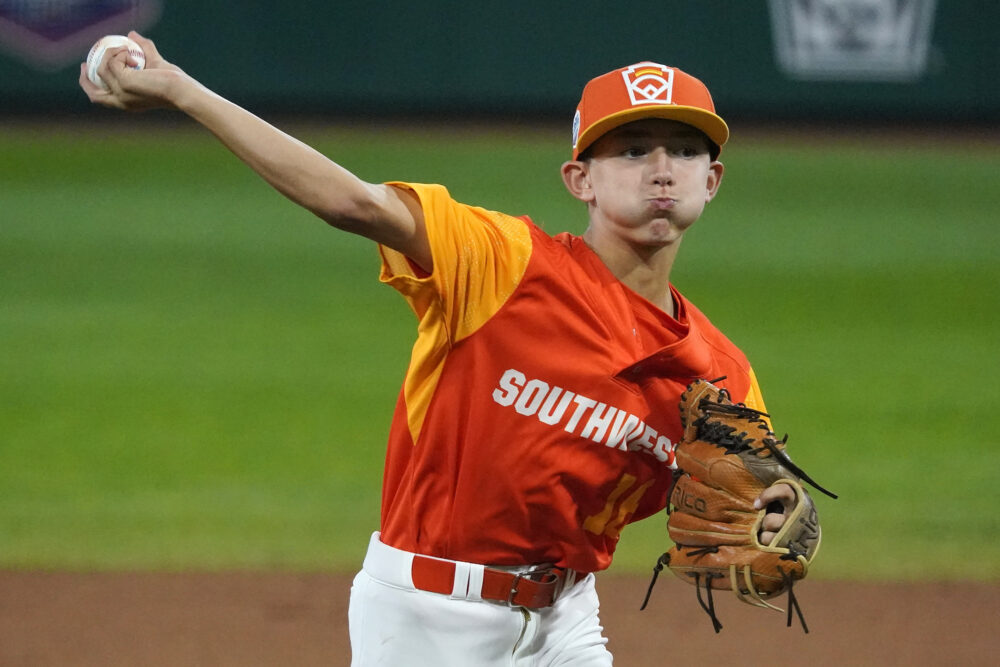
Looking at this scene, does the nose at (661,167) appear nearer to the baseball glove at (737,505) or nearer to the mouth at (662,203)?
the mouth at (662,203)

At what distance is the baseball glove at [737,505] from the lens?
2.87 m

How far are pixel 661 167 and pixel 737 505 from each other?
75 centimetres

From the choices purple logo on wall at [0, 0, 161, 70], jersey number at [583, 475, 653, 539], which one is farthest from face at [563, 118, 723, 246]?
purple logo on wall at [0, 0, 161, 70]

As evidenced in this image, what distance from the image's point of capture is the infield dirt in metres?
5.55

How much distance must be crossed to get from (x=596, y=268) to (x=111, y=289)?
9.31 m

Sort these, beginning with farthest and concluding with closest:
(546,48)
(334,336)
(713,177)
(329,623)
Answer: (546,48) < (334,336) < (329,623) < (713,177)

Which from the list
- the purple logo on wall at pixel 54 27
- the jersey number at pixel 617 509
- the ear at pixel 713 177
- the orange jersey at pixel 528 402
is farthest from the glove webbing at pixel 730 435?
the purple logo on wall at pixel 54 27

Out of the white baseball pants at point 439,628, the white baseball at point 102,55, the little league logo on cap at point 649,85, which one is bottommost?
the white baseball pants at point 439,628

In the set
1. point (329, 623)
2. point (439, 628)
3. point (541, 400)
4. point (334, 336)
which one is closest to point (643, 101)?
point (541, 400)

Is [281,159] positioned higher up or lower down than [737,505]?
higher up

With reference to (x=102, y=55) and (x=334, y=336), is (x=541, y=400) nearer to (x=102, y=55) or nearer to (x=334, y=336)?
(x=102, y=55)

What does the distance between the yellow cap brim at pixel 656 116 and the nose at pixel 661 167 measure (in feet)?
0.26

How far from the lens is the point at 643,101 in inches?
117

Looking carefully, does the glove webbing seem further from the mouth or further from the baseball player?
the mouth
